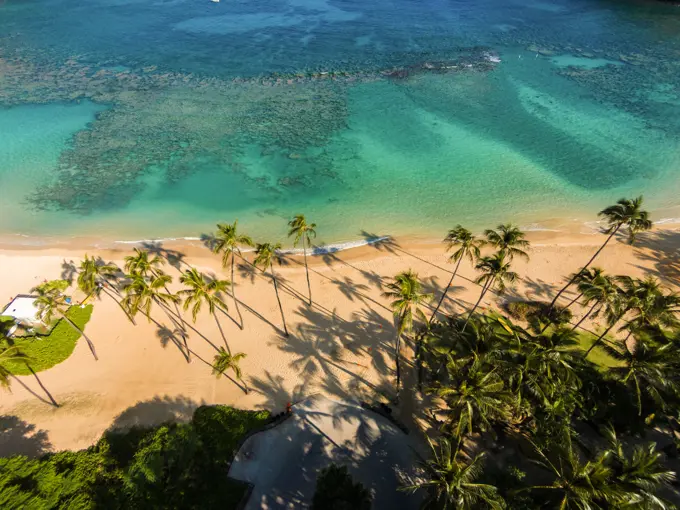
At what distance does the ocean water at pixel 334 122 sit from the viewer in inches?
1988

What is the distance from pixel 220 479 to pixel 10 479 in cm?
1236

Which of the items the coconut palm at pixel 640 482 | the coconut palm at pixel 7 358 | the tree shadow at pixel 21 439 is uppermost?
the coconut palm at pixel 640 482

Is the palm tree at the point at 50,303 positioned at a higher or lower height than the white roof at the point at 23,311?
higher

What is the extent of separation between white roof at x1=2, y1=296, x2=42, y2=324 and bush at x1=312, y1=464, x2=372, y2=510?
1160 inches

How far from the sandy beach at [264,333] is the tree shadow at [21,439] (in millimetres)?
287

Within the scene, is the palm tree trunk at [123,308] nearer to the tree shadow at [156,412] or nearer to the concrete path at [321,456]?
the tree shadow at [156,412]

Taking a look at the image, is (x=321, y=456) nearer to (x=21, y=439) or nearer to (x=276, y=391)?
(x=276, y=391)

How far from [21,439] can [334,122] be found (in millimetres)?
59144

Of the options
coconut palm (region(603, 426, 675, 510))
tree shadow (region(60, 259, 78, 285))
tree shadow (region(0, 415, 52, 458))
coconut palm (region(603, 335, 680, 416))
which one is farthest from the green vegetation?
coconut palm (region(603, 335, 680, 416))

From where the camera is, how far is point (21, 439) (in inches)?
1087

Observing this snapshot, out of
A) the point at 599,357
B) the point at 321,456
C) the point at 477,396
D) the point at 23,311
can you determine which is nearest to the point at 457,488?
the point at 477,396

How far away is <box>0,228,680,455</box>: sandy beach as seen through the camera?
1166 inches

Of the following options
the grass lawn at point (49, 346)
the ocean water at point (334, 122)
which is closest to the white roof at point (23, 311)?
the grass lawn at point (49, 346)

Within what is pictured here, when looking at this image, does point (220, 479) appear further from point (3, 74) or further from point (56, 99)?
point (3, 74)
